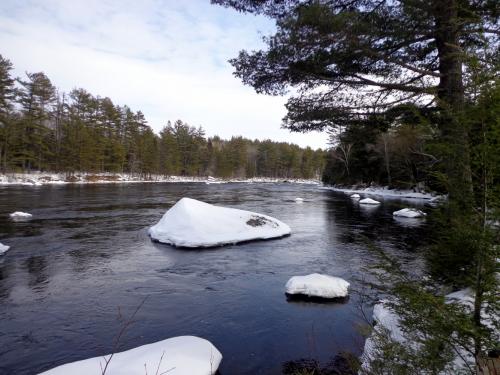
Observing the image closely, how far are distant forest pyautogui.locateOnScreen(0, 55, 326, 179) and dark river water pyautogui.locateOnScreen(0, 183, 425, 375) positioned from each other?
131ft

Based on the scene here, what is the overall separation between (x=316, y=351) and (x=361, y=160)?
47.6 m

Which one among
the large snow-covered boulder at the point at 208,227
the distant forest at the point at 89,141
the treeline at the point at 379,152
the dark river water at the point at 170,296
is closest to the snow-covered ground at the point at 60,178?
the distant forest at the point at 89,141

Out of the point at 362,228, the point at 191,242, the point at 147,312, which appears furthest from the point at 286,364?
the point at 362,228

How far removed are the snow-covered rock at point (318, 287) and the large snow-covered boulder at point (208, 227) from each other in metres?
5.33

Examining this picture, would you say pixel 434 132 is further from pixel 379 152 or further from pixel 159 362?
pixel 379 152

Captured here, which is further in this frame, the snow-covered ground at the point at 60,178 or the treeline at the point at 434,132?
the snow-covered ground at the point at 60,178

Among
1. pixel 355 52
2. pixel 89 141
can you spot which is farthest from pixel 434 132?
pixel 89 141

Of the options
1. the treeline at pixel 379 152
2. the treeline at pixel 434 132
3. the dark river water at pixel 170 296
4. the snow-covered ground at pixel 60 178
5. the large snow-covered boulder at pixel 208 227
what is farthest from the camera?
the snow-covered ground at pixel 60 178

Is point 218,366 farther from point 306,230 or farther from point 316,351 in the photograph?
point 306,230

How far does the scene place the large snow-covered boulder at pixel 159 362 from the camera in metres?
4.17

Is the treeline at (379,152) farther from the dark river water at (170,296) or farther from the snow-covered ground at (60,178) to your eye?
the snow-covered ground at (60,178)

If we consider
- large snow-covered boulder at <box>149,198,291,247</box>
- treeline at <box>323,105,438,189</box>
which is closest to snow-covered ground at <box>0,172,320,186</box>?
large snow-covered boulder at <box>149,198,291,247</box>

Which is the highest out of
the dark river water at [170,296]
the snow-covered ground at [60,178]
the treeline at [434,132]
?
the treeline at [434,132]

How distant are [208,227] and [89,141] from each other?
4885cm
